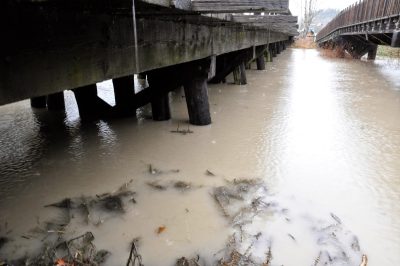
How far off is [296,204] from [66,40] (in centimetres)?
A: 211

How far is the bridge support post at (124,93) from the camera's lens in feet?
17.2

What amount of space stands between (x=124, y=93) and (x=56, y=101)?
147 centimetres

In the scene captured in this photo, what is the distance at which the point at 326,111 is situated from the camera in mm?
6465

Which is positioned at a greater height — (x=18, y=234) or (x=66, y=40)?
(x=66, y=40)

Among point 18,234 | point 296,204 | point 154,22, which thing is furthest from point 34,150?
point 296,204

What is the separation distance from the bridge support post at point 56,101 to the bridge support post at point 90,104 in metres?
0.83

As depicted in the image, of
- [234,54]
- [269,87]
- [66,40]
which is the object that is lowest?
[269,87]

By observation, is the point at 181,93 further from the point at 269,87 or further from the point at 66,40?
the point at 66,40

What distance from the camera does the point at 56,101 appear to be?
602 cm

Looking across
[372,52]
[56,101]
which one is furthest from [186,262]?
[372,52]

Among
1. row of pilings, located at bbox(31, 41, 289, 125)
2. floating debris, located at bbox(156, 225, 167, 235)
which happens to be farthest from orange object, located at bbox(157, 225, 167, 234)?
row of pilings, located at bbox(31, 41, 289, 125)

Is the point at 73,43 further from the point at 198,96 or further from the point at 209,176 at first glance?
the point at 198,96

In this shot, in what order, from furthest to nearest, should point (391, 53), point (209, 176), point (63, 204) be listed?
point (391, 53) → point (209, 176) → point (63, 204)

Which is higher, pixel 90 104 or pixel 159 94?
pixel 159 94
